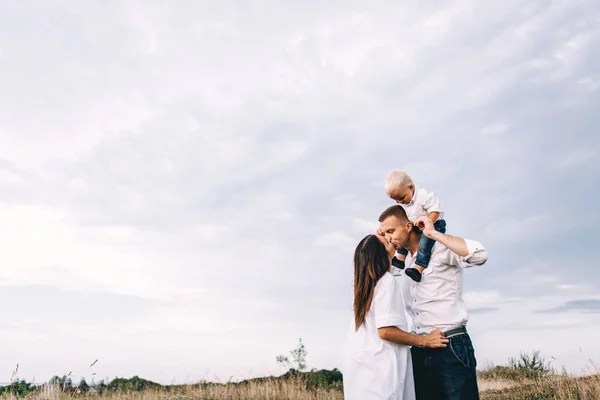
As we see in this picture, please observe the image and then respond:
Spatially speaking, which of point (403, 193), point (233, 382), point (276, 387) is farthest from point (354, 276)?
point (233, 382)

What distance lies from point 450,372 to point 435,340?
0.71ft

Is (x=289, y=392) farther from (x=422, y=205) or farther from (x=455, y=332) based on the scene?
(x=455, y=332)

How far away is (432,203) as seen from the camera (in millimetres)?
5168

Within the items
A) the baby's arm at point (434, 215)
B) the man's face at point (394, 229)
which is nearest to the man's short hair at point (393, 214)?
the man's face at point (394, 229)

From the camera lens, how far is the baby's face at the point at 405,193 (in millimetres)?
5364

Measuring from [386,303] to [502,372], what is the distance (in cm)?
1482

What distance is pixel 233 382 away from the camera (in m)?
12.8

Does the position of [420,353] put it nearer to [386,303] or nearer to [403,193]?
[386,303]

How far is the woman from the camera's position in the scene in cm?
365

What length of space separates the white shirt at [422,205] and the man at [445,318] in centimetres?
118

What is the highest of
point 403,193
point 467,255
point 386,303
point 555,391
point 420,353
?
point 403,193

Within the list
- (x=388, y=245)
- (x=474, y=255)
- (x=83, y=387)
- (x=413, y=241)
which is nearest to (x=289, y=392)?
(x=83, y=387)

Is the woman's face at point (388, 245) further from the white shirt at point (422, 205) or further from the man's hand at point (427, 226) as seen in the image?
the white shirt at point (422, 205)

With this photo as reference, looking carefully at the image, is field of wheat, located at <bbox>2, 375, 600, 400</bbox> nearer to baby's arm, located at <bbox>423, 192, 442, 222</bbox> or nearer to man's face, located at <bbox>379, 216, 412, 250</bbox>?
baby's arm, located at <bbox>423, 192, 442, 222</bbox>
